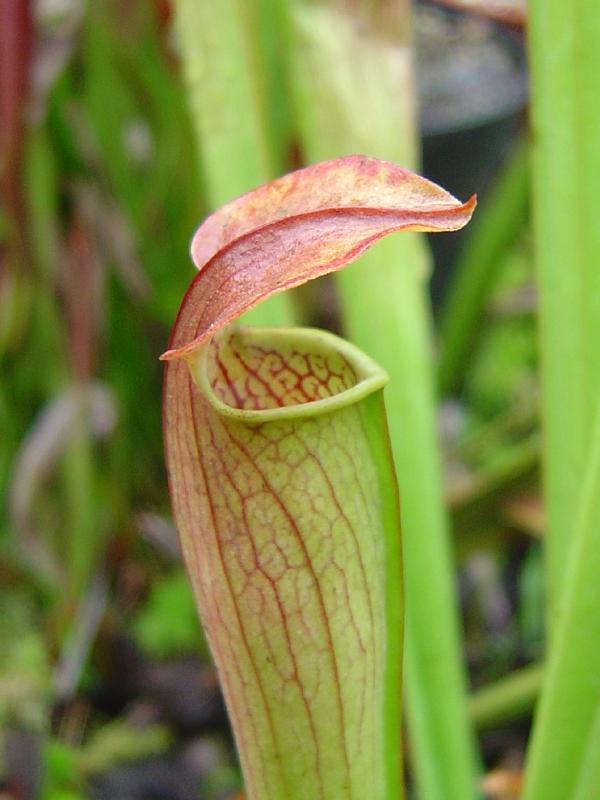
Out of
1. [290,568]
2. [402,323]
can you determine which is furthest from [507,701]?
[290,568]

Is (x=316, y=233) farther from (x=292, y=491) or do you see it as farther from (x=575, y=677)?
(x=575, y=677)

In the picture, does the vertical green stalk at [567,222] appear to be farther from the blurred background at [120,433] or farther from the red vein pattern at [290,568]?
the blurred background at [120,433]

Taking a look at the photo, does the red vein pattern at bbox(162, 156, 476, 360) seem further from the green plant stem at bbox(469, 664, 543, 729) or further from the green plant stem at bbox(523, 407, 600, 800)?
the green plant stem at bbox(469, 664, 543, 729)

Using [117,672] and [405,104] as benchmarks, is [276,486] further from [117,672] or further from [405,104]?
[117,672]

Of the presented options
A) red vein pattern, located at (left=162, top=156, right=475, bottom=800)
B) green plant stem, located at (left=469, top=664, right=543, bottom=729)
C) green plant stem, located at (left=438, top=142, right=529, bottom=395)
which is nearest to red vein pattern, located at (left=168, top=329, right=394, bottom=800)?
red vein pattern, located at (left=162, top=156, right=475, bottom=800)

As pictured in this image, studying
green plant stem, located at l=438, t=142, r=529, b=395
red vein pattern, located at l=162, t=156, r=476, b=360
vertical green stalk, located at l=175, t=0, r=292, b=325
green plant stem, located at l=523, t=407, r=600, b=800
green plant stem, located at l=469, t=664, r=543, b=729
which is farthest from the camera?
green plant stem, located at l=438, t=142, r=529, b=395

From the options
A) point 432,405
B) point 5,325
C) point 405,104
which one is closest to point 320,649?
point 432,405

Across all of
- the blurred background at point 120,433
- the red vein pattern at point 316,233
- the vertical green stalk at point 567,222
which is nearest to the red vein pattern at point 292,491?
the red vein pattern at point 316,233
